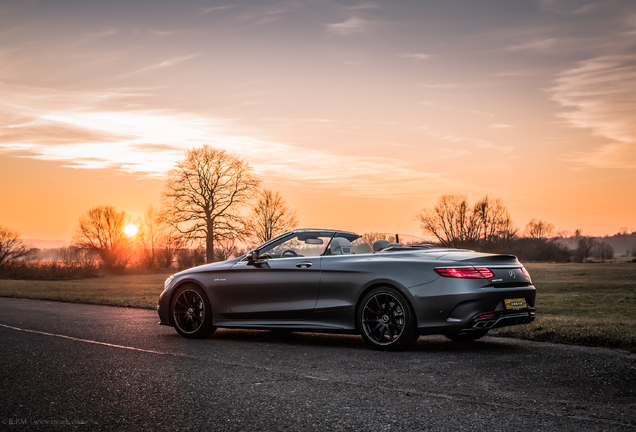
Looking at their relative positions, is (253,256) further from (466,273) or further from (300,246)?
(466,273)

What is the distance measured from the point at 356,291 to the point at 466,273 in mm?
1355

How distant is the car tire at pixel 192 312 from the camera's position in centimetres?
853

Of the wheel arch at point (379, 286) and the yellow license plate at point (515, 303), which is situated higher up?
the wheel arch at point (379, 286)

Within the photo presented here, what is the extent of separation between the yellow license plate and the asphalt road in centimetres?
53

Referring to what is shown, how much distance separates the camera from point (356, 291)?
7277mm

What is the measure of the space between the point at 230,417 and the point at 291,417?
43cm

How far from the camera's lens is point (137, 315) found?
40.7ft

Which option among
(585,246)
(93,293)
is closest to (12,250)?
(93,293)

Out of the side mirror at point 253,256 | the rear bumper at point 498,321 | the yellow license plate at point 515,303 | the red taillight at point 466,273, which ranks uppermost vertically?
the side mirror at point 253,256

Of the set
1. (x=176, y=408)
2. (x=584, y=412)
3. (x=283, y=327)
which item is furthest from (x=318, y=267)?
(x=584, y=412)

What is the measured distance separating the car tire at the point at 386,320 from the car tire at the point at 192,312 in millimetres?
2482

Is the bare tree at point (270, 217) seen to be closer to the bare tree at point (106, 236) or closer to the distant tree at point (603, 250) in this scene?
the bare tree at point (106, 236)

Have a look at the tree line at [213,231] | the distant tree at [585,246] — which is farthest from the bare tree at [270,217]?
the distant tree at [585,246]

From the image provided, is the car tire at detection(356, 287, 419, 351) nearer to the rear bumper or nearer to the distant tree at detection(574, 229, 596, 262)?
the rear bumper
